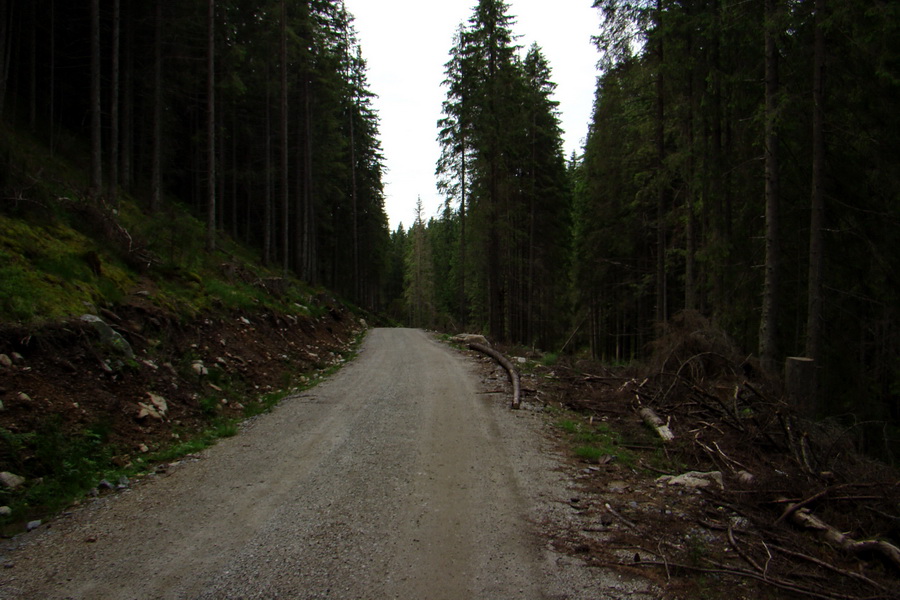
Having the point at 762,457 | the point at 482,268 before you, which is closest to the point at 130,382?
the point at 762,457

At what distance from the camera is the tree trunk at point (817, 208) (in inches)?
363

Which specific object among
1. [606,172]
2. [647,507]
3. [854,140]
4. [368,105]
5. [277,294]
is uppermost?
[368,105]

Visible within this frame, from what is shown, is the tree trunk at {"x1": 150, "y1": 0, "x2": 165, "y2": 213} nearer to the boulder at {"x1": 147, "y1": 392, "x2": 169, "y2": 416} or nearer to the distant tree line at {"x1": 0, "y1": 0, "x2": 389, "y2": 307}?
the distant tree line at {"x1": 0, "y1": 0, "x2": 389, "y2": 307}

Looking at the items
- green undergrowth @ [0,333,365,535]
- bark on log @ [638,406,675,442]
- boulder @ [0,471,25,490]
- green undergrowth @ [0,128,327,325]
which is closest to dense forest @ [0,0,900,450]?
green undergrowth @ [0,128,327,325]

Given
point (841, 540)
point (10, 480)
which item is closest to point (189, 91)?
point (10, 480)

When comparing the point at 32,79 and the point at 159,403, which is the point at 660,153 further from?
the point at 32,79

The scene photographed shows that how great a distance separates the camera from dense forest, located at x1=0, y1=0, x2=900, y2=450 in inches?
378

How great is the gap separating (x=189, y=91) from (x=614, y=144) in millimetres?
21169

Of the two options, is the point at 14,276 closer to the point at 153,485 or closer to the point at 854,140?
the point at 153,485

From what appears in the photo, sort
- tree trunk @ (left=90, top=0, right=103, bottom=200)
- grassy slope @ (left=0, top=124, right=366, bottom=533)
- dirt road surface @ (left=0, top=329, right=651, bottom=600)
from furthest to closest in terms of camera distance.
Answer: tree trunk @ (left=90, top=0, right=103, bottom=200), grassy slope @ (left=0, top=124, right=366, bottom=533), dirt road surface @ (left=0, top=329, right=651, bottom=600)

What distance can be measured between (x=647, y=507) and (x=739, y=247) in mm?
10042

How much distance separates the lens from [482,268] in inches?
955

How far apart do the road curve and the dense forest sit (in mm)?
5819

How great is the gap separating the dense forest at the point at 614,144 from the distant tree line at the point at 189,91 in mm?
152
